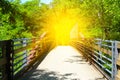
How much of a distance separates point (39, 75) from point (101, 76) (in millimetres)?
2026

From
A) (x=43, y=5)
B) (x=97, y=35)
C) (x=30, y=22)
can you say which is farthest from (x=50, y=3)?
(x=97, y=35)

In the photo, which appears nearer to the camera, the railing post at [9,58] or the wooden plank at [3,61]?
the wooden plank at [3,61]

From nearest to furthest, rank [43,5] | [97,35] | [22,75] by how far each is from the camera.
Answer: [22,75] → [97,35] → [43,5]

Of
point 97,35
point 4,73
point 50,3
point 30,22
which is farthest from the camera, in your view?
point 50,3

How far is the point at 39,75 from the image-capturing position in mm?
10008

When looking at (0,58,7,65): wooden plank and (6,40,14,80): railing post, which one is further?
(6,40,14,80): railing post

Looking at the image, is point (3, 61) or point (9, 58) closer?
point (3, 61)

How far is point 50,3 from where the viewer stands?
62.6 metres

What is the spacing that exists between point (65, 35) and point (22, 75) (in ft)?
169

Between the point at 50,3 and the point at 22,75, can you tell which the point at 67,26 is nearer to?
the point at 50,3

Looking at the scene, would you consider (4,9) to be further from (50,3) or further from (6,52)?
(50,3)

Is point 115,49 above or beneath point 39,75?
above

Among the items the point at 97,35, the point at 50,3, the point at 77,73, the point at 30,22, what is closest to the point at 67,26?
the point at 50,3

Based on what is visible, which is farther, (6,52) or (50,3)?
(50,3)
